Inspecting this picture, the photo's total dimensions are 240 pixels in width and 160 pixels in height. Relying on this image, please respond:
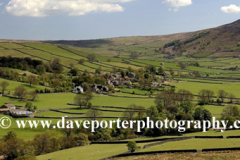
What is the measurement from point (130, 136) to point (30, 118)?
25574 millimetres

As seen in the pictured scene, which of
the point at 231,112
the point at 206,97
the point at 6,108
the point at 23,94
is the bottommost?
the point at 231,112

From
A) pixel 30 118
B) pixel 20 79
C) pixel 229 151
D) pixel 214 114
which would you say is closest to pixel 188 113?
pixel 214 114

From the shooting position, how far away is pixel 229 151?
1718 inches

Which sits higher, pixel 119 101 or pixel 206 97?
pixel 206 97

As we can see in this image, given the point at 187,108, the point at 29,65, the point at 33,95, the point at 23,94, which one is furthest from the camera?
the point at 29,65

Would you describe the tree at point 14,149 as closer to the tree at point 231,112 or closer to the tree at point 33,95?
the tree at point 231,112

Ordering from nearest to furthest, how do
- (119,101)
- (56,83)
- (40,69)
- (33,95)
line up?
1. (33,95)
2. (119,101)
3. (56,83)
4. (40,69)

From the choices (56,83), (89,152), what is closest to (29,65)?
(56,83)

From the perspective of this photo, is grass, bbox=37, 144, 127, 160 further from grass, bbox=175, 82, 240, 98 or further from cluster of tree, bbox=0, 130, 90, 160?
grass, bbox=175, 82, 240, 98

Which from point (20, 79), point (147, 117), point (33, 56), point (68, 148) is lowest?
point (68, 148)

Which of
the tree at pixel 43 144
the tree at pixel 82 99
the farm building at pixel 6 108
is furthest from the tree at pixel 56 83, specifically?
the tree at pixel 43 144

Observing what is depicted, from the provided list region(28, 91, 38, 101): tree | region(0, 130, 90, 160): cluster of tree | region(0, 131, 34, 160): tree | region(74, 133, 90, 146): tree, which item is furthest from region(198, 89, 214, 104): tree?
region(0, 131, 34, 160): tree

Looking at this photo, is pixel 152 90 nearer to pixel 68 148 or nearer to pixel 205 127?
pixel 205 127

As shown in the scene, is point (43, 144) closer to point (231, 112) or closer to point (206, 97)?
point (231, 112)
